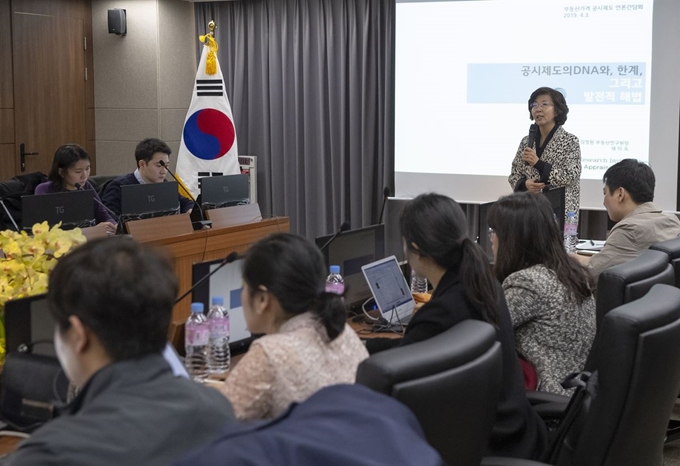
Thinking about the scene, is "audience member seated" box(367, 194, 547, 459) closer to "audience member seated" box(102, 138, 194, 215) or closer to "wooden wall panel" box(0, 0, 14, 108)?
"audience member seated" box(102, 138, 194, 215)

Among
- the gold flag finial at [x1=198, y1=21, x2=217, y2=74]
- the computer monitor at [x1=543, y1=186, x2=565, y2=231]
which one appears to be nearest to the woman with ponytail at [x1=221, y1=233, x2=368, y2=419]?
the computer monitor at [x1=543, y1=186, x2=565, y2=231]

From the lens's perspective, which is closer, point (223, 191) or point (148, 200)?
point (148, 200)

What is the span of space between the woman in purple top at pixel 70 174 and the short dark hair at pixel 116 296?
12.9 feet

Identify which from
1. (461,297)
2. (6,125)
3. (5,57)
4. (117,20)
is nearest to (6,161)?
(6,125)

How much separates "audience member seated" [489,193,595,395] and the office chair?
0.65 m

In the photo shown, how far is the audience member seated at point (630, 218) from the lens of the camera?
3.88 meters

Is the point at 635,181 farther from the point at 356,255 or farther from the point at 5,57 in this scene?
the point at 5,57

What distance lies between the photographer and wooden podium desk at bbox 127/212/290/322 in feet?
14.6

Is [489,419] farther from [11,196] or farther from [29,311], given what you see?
[11,196]

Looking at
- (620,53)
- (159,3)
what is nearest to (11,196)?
(159,3)

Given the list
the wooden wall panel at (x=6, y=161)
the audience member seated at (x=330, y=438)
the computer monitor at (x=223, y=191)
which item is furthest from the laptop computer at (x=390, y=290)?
the wooden wall panel at (x=6, y=161)

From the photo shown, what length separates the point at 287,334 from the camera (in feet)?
6.34

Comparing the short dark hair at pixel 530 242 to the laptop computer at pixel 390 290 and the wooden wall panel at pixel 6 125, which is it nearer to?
the laptop computer at pixel 390 290

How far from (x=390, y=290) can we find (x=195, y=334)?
102cm
